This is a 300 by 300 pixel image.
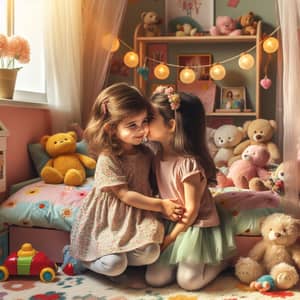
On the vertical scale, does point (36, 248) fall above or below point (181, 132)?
below

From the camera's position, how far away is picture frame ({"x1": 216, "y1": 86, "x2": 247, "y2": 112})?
137 inches

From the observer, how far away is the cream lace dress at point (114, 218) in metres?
1.80

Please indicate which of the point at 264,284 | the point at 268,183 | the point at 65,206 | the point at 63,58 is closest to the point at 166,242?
the point at 264,284

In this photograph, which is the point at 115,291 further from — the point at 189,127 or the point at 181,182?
the point at 189,127

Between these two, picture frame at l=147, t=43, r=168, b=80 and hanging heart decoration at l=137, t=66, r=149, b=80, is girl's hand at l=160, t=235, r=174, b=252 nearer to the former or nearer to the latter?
hanging heart decoration at l=137, t=66, r=149, b=80

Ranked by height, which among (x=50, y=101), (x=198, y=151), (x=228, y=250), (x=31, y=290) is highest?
(x=50, y=101)

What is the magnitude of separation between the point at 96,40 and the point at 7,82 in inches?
28.6

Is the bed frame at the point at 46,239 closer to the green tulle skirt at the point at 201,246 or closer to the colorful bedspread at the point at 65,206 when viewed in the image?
the colorful bedspread at the point at 65,206

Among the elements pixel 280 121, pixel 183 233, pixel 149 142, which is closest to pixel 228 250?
pixel 183 233

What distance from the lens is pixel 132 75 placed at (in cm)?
364

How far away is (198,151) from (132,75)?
6.15ft

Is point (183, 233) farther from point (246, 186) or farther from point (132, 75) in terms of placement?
point (132, 75)

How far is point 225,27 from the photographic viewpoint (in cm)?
338

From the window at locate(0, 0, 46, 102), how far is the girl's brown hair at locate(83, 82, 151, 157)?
94 centimetres
